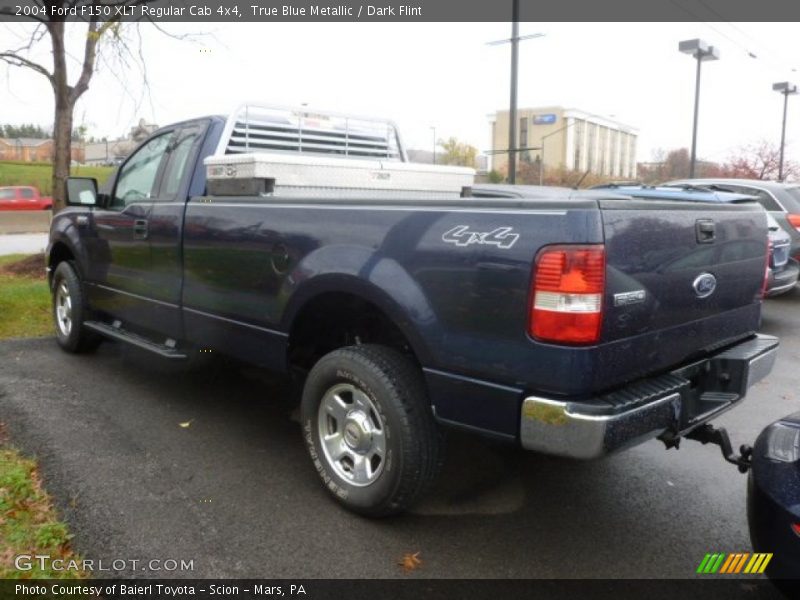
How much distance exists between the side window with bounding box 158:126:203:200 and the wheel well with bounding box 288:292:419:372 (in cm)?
157

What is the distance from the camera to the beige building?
86.6m

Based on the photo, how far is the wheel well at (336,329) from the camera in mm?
3531

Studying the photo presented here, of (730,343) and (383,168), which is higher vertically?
(383,168)

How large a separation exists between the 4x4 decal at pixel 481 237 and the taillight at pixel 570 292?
15 centimetres

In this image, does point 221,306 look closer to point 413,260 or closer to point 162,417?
point 162,417

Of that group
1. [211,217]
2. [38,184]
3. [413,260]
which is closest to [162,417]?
[211,217]

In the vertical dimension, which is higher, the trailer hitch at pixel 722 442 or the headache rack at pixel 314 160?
the headache rack at pixel 314 160

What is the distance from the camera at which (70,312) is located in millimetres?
5992

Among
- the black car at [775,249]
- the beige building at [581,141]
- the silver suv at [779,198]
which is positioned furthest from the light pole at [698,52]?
the beige building at [581,141]

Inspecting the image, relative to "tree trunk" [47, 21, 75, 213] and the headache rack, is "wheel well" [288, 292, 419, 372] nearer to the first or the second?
the headache rack

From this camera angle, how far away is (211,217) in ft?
13.6

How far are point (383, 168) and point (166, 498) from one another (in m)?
2.46

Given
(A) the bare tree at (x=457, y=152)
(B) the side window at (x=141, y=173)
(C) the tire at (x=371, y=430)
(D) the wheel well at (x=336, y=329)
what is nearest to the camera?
(C) the tire at (x=371, y=430)

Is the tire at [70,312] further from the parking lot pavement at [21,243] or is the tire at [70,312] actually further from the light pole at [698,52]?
the light pole at [698,52]
